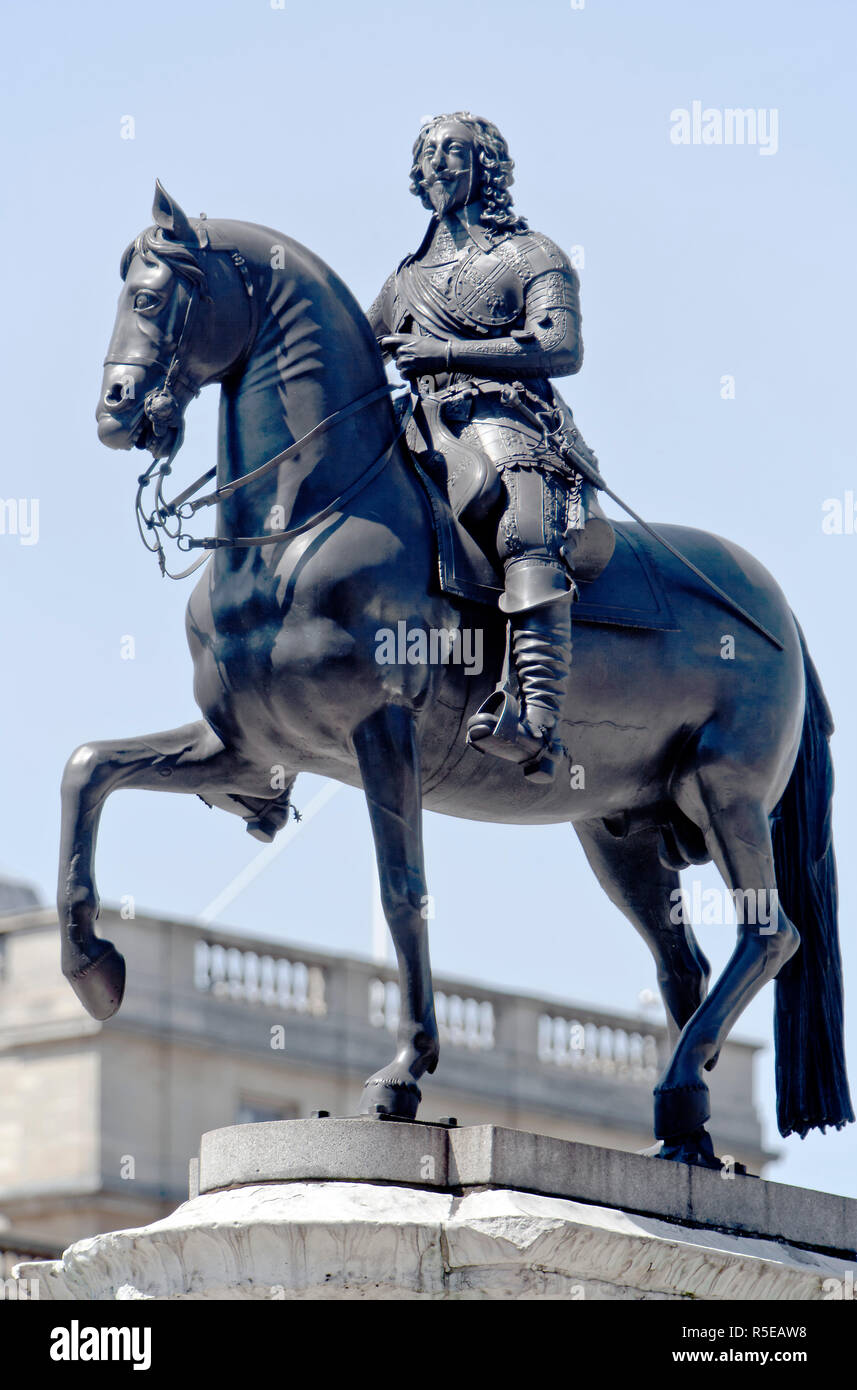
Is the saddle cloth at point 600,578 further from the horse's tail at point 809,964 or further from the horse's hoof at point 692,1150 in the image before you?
the horse's hoof at point 692,1150

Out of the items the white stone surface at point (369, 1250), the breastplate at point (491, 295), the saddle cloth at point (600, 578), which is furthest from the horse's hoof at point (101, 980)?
the breastplate at point (491, 295)

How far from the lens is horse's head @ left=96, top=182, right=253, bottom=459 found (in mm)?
12250

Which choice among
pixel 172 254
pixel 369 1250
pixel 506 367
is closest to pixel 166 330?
pixel 172 254

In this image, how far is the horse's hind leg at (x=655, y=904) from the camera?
14055 millimetres

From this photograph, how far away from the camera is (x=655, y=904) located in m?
14.1

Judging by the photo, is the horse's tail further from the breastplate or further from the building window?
the building window

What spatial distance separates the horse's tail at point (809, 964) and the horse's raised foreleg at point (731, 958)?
0.61 metres

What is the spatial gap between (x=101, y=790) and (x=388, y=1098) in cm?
171

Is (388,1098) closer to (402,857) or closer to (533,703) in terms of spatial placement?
(402,857)

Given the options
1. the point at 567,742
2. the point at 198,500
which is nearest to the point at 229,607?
the point at 198,500
